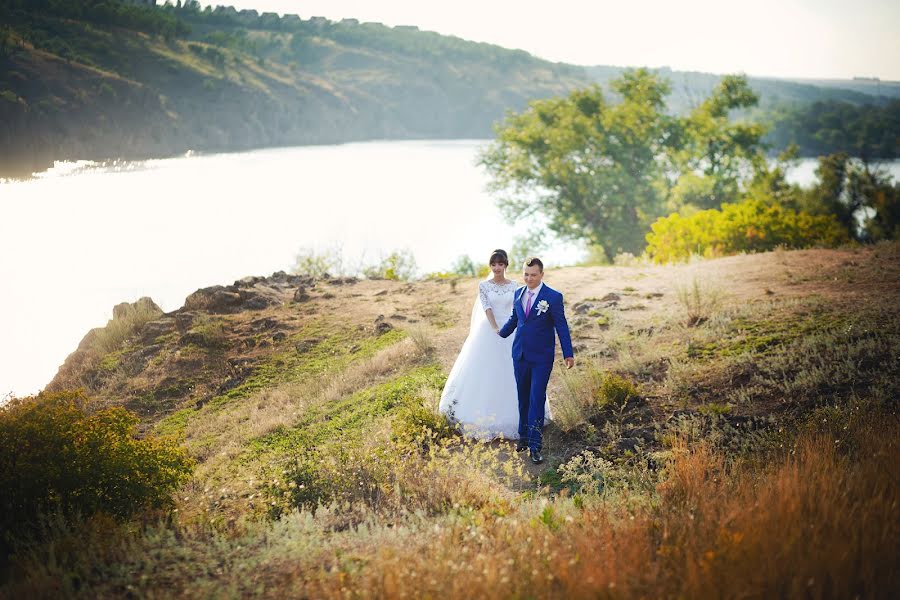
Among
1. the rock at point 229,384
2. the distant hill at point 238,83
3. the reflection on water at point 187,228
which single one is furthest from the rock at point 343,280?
the distant hill at point 238,83

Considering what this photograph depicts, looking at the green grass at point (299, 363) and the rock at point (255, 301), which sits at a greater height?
the rock at point (255, 301)

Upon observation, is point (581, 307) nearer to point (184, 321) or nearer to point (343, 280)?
point (343, 280)

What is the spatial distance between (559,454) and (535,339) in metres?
1.48

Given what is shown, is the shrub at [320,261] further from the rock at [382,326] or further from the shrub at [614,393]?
the shrub at [614,393]

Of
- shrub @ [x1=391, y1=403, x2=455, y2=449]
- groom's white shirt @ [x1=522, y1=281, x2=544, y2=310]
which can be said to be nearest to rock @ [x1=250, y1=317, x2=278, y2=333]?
shrub @ [x1=391, y1=403, x2=455, y2=449]

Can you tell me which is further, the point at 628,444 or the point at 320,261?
the point at 320,261

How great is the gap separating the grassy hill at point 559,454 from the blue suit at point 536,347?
23.2 inches

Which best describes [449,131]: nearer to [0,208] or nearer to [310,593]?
[0,208]

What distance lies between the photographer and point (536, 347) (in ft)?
22.4

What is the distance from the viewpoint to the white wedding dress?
764 centimetres

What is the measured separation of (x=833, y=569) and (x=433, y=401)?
6025 mm

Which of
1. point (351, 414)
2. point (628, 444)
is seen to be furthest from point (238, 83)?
point (628, 444)

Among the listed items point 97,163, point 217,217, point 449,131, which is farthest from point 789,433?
point 449,131

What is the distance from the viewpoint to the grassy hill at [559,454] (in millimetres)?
3359
